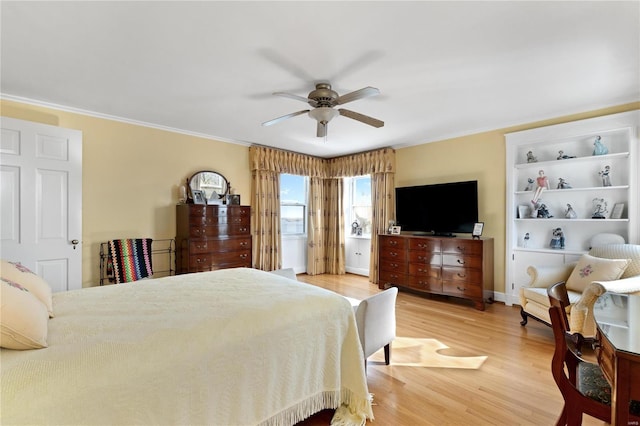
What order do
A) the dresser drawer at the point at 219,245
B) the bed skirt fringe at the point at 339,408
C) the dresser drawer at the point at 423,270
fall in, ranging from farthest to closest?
the dresser drawer at the point at 423,270, the dresser drawer at the point at 219,245, the bed skirt fringe at the point at 339,408

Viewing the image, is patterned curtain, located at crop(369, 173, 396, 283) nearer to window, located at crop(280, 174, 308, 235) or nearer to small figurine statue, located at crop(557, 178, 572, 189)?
window, located at crop(280, 174, 308, 235)

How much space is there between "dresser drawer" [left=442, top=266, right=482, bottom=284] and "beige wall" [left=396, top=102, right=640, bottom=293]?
57 cm

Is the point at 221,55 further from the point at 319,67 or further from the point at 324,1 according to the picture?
the point at 324,1

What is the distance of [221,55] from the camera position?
229cm

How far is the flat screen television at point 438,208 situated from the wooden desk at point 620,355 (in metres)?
2.84

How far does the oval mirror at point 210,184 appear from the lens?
4.47m

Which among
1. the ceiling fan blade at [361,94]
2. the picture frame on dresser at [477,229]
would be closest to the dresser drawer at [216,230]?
the ceiling fan blade at [361,94]

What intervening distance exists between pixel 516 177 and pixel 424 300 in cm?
218

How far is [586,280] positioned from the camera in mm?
2969

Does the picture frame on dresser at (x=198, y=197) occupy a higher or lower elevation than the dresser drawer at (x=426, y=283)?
higher

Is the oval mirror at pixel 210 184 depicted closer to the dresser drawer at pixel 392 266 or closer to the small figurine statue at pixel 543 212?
the dresser drawer at pixel 392 266

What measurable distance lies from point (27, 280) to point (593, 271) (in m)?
4.58

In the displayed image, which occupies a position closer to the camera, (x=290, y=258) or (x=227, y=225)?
(x=227, y=225)

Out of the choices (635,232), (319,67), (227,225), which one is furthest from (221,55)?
(635,232)
